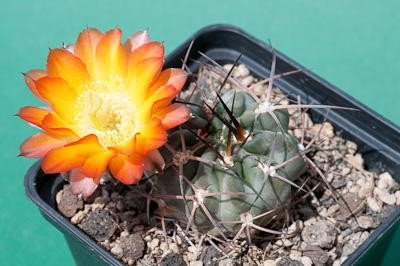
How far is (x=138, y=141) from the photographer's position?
991mm

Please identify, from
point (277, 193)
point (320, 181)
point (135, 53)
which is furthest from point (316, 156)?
point (135, 53)

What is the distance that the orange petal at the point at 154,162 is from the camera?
1023 mm

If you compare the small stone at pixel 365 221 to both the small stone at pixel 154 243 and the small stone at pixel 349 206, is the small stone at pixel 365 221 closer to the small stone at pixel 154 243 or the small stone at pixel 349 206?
the small stone at pixel 349 206

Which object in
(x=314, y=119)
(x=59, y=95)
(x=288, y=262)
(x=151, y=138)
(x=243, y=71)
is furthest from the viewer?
(x=243, y=71)

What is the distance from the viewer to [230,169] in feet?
3.71

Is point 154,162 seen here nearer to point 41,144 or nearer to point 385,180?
point 41,144

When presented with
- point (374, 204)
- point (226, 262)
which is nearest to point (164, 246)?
point (226, 262)

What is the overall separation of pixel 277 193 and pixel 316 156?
→ 43cm

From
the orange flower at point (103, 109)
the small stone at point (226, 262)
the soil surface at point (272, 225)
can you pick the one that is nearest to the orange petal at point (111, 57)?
the orange flower at point (103, 109)

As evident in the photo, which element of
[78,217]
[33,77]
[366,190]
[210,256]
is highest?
[366,190]

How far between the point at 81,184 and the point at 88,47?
0.95 ft

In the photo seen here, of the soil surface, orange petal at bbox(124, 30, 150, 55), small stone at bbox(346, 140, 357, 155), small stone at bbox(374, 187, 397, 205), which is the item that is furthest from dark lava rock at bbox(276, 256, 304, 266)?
orange petal at bbox(124, 30, 150, 55)

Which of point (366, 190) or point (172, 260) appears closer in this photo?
point (172, 260)

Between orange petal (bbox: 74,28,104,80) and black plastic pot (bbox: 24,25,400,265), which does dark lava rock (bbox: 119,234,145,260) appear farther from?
orange petal (bbox: 74,28,104,80)
